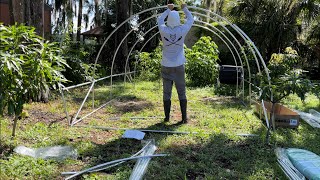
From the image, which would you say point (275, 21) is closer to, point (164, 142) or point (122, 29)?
point (122, 29)

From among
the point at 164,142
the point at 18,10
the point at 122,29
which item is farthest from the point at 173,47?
the point at 122,29

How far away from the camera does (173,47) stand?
18.5 feet

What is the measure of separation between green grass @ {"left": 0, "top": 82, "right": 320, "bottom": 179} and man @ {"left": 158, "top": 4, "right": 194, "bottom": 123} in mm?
662

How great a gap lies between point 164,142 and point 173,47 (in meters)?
1.74

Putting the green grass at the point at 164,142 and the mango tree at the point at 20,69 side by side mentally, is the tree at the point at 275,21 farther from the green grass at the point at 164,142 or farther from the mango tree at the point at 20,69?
the mango tree at the point at 20,69

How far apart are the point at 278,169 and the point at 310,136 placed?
1842mm

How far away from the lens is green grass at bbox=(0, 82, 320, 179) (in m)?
3.67

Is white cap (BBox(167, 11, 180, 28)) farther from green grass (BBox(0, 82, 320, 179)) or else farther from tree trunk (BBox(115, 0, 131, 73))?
tree trunk (BBox(115, 0, 131, 73))

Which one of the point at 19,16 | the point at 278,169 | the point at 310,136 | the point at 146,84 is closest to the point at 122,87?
the point at 146,84

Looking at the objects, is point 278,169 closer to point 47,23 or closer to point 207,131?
point 207,131

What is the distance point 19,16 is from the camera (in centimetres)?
678

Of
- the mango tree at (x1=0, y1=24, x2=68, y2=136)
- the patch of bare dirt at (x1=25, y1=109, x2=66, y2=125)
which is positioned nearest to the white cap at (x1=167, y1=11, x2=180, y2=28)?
the mango tree at (x1=0, y1=24, x2=68, y2=136)

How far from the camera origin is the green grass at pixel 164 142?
3666 mm

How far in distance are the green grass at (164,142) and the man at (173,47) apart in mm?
Result: 662
